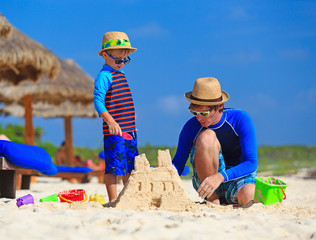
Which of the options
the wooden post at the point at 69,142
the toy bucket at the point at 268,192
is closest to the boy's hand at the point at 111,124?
the toy bucket at the point at 268,192

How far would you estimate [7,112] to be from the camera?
15477mm

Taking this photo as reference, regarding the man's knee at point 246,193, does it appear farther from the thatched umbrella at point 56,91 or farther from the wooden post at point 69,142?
the wooden post at point 69,142

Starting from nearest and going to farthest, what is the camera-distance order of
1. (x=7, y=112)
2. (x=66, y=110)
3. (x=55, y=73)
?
1. (x=55, y=73)
2. (x=66, y=110)
3. (x=7, y=112)

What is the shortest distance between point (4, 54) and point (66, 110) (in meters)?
5.04

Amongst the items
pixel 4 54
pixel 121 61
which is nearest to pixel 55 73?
pixel 4 54

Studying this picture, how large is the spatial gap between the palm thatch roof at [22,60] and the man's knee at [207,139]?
615cm

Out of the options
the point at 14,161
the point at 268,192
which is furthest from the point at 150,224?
the point at 14,161

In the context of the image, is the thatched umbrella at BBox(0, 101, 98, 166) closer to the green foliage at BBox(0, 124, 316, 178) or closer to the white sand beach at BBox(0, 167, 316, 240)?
the green foliage at BBox(0, 124, 316, 178)

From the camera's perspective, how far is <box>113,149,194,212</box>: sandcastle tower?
9.80 feet

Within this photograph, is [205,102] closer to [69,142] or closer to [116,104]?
[116,104]

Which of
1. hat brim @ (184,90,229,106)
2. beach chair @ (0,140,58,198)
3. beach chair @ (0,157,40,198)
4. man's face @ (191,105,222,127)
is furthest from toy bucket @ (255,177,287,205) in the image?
beach chair @ (0,157,40,198)

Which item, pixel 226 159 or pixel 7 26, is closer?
pixel 226 159

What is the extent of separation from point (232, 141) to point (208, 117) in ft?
1.20

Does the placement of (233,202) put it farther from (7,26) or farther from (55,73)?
(55,73)
